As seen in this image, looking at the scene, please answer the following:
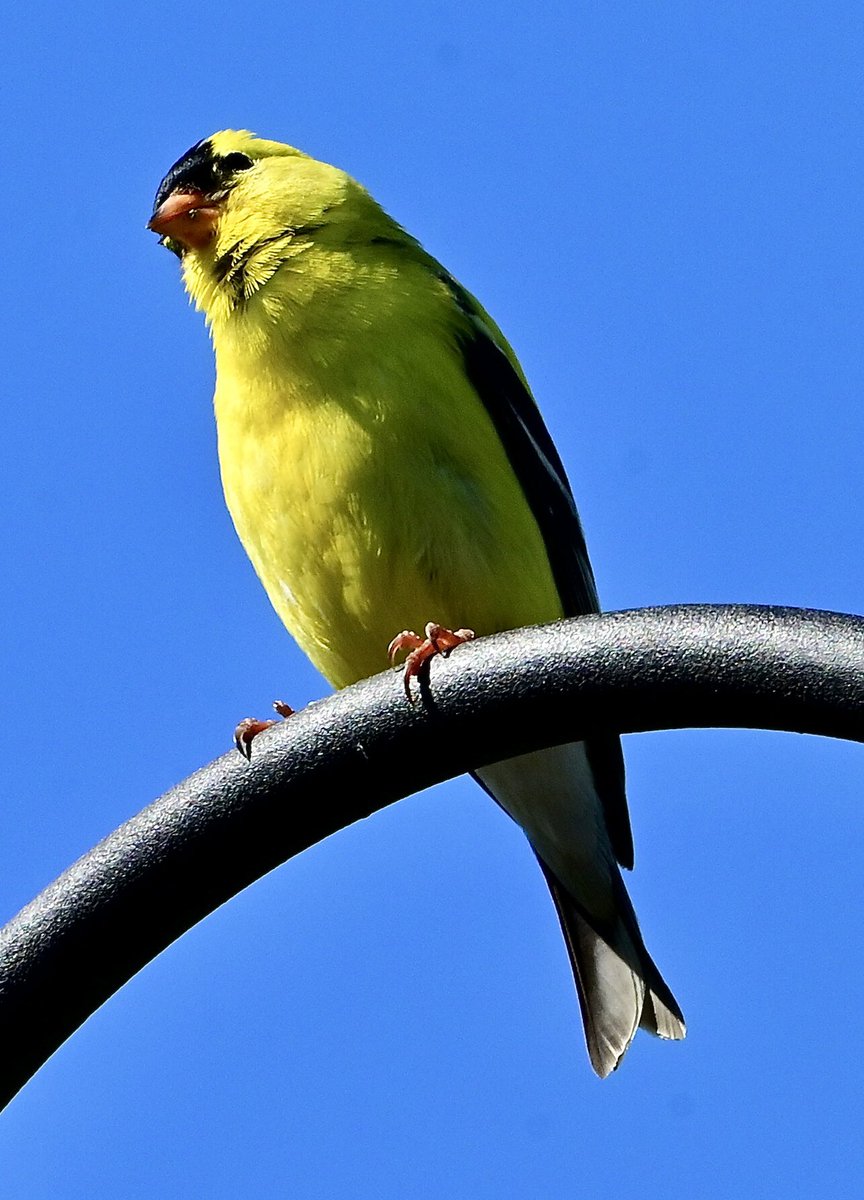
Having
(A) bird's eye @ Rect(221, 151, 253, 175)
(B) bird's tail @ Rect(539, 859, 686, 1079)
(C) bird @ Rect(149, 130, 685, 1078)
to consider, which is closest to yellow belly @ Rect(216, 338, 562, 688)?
(C) bird @ Rect(149, 130, 685, 1078)

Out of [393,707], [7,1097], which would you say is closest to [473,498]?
[393,707]

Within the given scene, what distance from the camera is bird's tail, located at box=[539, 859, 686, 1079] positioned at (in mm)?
4438

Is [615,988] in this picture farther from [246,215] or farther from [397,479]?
[246,215]

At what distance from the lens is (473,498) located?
429 centimetres

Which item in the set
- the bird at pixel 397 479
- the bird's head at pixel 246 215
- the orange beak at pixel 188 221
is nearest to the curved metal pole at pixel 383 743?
the bird at pixel 397 479

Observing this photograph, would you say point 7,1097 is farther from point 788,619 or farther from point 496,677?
point 788,619

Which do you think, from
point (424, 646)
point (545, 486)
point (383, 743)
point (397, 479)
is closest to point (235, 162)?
point (545, 486)

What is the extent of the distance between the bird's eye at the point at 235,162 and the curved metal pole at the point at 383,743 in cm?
→ 314

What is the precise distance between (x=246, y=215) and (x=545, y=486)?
121cm

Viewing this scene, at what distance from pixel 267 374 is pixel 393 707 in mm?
1945

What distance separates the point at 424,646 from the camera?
11.0ft

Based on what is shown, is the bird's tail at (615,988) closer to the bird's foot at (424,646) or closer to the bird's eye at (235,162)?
the bird's foot at (424,646)

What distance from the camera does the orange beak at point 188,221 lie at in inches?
199

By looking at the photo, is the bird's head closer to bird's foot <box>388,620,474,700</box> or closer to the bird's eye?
the bird's eye
